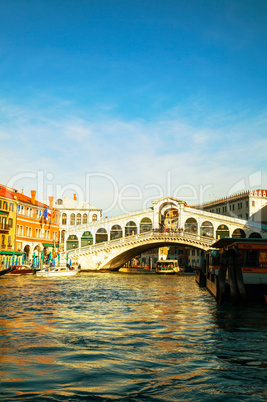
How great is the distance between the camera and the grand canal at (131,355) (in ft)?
18.5

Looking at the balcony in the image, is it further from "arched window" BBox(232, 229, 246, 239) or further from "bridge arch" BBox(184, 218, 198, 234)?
"arched window" BBox(232, 229, 246, 239)

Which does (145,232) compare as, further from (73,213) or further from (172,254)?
(172,254)

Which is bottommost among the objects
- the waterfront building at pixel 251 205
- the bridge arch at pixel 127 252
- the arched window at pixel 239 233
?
the bridge arch at pixel 127 252

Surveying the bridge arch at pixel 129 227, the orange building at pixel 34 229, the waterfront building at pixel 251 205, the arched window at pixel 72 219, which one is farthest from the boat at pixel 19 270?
the waterfront building at pixel 251 205

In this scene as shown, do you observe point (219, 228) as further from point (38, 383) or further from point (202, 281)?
point (38, 383)

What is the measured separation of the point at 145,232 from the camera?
45.2 metres

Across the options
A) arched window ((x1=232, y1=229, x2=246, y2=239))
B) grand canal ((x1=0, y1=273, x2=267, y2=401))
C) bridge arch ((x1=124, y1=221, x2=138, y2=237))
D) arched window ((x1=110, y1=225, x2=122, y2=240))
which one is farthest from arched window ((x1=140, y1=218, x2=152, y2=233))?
grand canal ((x1=0, y1=273, x2=267, y2=401))

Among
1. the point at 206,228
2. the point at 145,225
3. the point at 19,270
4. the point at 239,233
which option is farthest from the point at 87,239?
the point at 239,233

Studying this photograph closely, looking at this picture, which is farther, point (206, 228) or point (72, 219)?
point (72, 219)

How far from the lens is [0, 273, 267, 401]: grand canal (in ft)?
18.5

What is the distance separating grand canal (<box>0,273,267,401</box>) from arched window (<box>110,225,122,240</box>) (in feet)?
118

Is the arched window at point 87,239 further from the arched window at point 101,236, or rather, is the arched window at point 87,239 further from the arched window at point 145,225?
the arched window at point 145,225

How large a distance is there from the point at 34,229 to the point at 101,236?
7994 mm

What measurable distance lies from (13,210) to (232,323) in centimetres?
3147
